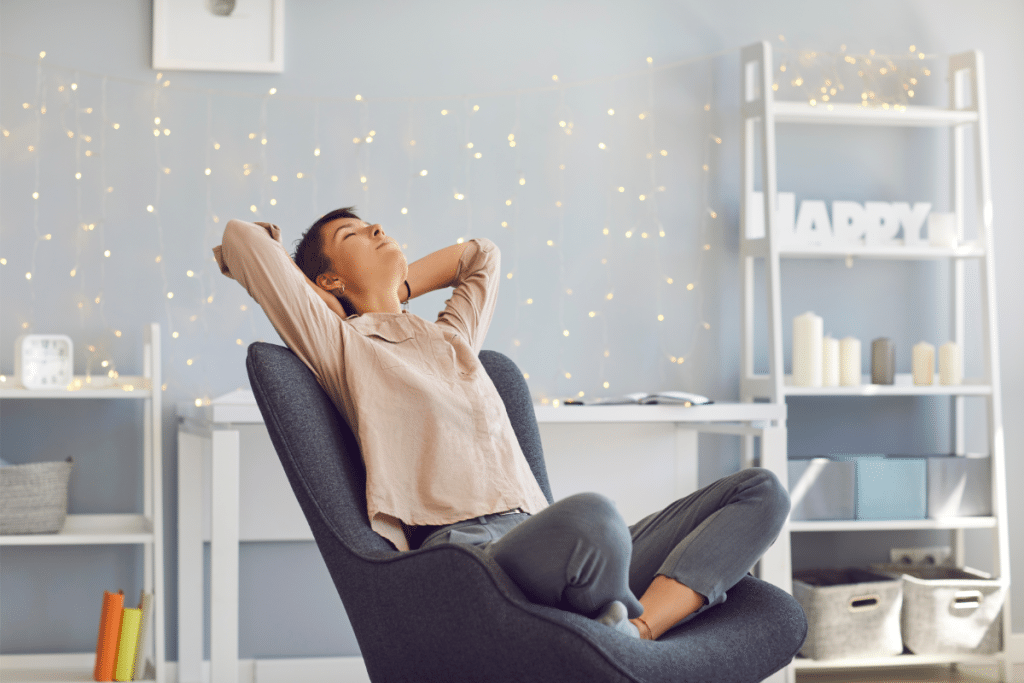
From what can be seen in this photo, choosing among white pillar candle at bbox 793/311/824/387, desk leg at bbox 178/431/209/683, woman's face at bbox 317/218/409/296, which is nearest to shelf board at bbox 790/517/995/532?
white pillar candle at bbox 793/311/824/387

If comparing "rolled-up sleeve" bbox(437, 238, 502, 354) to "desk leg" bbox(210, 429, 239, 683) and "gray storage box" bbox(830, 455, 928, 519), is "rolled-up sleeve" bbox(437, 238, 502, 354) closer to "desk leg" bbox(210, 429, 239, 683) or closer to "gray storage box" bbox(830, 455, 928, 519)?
"desk leg" bbox(210, 429, 239, 683)

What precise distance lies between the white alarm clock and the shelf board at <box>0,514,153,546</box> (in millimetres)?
357

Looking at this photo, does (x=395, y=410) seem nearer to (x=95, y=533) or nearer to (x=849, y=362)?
(x=95, y=533)

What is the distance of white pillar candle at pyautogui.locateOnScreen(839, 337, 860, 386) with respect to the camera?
2.35m

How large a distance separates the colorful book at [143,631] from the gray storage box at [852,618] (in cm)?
164

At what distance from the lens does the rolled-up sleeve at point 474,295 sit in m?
1.59

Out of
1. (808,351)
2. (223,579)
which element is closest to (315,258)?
(223,579)

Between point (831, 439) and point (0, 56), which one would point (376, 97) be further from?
point (831, 439)

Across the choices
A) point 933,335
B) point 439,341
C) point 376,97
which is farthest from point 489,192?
point 933,335

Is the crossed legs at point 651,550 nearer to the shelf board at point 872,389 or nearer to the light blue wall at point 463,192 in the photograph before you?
the shelf board at point 872,389

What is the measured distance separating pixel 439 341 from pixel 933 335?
1.80m

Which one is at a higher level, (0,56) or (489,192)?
(0,56)

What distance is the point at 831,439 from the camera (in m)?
2.55

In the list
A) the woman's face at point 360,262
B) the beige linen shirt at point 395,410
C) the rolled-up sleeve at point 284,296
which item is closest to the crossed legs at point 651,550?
the beige linen shirt at point 395,410
